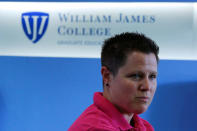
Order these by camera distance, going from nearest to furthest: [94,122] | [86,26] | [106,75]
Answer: [94,122]
[106,75]
[86,26]

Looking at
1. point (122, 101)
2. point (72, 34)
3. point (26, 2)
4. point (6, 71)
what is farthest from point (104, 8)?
Answer: point (122, 101)

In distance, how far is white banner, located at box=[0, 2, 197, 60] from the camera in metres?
2.29

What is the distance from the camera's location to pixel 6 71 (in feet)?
8.12

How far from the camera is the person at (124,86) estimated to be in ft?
2.87

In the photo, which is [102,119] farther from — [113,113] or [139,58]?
[139,58]

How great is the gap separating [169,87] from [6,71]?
1398 millimetres

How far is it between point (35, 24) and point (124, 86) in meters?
1.76

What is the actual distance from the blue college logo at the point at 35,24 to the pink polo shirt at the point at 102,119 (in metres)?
1.62

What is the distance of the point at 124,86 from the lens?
0.88 metres

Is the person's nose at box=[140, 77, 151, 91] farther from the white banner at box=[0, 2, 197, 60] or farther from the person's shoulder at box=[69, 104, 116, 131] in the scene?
the white banner at box=[0, 2, 197, 60]

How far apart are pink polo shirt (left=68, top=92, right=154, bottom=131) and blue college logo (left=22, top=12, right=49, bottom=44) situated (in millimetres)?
1615

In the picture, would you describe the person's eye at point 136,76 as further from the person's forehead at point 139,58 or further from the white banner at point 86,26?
the white banner at point 86,26

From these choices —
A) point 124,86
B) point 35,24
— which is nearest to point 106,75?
point 124,86

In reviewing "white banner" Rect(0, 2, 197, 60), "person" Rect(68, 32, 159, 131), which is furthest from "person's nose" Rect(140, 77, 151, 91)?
"white banner" Rect(0, 2, 197, 60)
